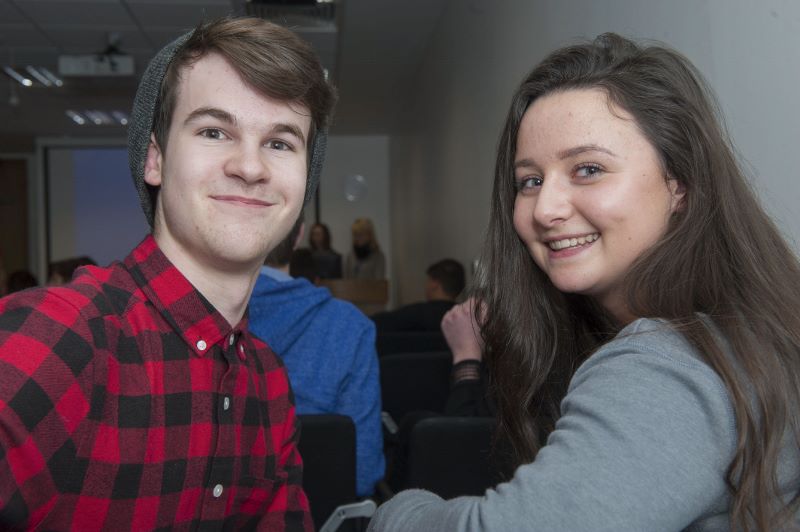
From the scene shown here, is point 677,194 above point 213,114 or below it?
below

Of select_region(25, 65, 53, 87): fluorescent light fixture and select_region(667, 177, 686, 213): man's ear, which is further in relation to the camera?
select_region(25, 65, 53, 87): fluorescent light fixture

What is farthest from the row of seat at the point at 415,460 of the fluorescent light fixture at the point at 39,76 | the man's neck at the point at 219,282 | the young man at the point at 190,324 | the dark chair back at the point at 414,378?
the fluorescent light fixture at the point at 39,76

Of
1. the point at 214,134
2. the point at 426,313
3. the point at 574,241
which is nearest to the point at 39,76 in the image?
the point at 426,313

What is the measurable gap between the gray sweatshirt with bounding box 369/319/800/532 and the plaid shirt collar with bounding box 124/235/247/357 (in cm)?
45

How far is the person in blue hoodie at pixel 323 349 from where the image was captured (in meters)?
2.12

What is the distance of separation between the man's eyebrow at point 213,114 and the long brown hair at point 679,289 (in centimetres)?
42

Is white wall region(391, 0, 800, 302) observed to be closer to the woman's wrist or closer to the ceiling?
the ceiling

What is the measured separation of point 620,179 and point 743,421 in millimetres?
353

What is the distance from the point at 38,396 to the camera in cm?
85

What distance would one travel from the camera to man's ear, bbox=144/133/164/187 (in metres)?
1.20

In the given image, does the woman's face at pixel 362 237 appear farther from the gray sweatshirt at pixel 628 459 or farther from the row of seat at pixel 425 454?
the gray sweatshirt at pixel 628 459

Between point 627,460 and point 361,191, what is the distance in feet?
35.0

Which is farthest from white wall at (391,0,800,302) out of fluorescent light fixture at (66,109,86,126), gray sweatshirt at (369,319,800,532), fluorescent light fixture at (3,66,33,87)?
fluorescent light fixture at (66,109,86,126)

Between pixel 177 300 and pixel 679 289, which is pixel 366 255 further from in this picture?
pixel 679 289
